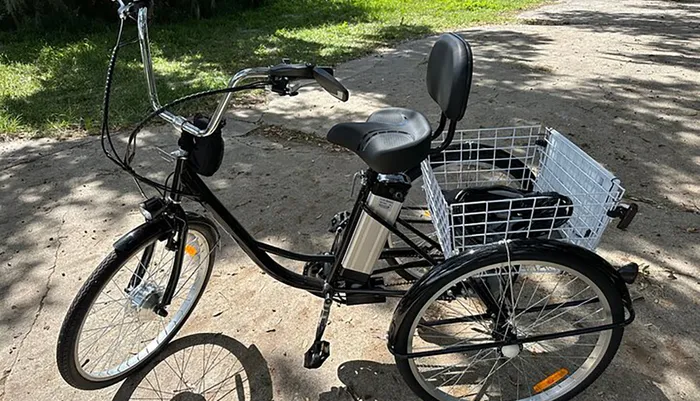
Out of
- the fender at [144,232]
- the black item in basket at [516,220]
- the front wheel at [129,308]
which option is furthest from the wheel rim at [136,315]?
the black item in basket at [516,220]

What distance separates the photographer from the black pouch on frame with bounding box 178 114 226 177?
1.48 meters

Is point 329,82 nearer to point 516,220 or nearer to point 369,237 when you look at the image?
point 369,237

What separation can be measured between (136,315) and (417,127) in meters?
1.28

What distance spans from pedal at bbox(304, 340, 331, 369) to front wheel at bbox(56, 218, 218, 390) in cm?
55

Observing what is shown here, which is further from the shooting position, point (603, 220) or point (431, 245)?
point (431, 245)

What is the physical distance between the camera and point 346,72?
5543 mm

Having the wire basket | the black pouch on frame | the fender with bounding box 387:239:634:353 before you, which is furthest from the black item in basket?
the black pouch on frame

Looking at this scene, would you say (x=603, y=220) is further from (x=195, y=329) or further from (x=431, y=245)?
(x=195, y=329)

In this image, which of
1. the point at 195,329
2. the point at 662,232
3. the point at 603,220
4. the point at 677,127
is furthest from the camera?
the point at 677,127

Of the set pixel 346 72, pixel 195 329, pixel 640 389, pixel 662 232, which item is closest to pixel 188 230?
pixel 195 329

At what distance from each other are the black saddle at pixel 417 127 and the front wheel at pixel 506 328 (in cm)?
35

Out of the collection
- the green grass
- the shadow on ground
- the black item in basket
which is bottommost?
→ the green grass

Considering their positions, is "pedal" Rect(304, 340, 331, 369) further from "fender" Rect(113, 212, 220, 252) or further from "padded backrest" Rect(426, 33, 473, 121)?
"padded backrest" Rect(426, 33, 473, 121)

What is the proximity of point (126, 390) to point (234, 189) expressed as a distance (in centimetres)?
153
